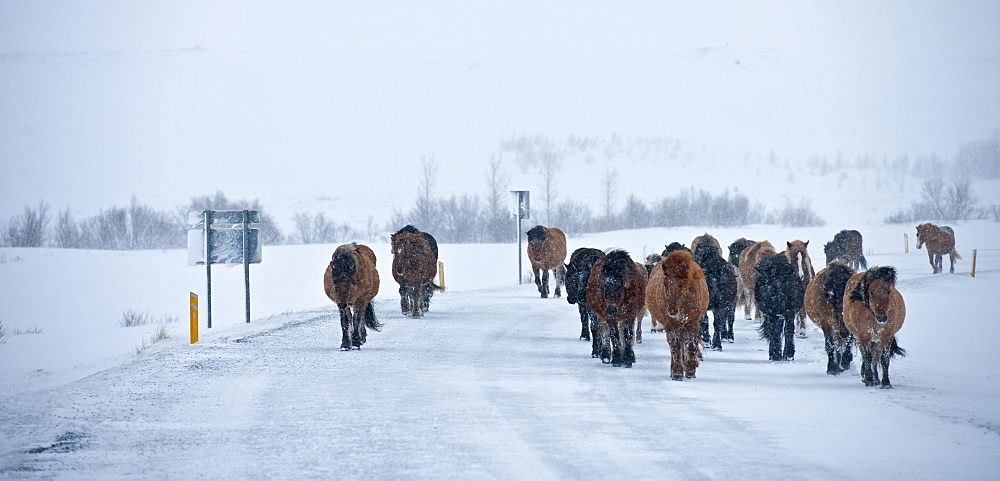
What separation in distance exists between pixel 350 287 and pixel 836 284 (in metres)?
7.32

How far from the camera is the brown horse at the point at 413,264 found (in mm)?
19609

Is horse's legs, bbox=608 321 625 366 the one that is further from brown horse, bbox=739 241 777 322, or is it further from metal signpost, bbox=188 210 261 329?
metal signpost, bbox=188 210 261 329

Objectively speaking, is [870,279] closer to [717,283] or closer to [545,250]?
[717,283]

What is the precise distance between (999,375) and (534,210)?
2945 inches

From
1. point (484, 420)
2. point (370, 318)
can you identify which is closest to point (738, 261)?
point (370, 318)

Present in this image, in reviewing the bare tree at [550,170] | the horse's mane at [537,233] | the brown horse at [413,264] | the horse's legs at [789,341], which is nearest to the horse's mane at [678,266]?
the horse's legs at [789,341]

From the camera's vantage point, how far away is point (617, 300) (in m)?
12.1

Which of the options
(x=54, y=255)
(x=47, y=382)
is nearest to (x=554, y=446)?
(x=47, y=382)

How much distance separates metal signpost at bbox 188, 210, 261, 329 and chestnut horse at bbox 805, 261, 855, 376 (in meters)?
11.9

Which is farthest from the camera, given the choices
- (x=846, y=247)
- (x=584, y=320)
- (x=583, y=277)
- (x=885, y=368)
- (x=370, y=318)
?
(x=846, y=247)

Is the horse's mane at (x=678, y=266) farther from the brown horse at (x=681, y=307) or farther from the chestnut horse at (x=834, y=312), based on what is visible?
the chestnut horse at (x=834, y=312)

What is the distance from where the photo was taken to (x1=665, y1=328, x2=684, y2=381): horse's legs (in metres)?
11.4

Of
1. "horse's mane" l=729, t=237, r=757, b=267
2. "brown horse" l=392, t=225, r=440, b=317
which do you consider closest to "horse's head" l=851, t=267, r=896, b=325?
"horse's mane" l=729, t=237, r=757, b=267

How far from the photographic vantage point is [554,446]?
7.78m
